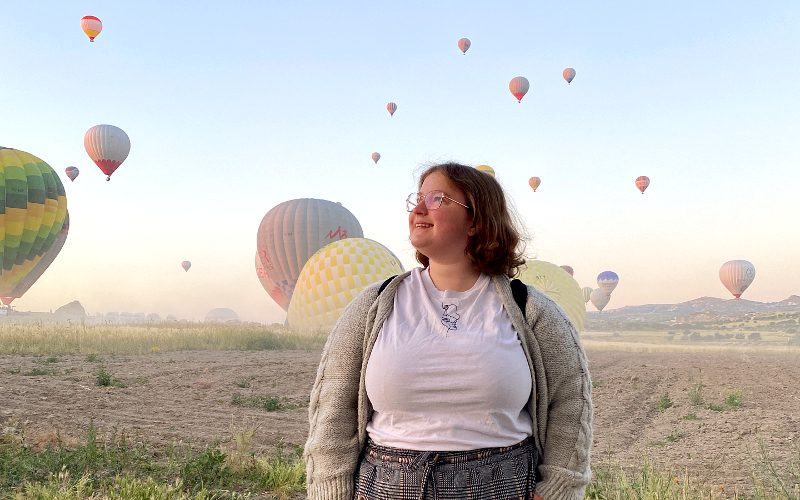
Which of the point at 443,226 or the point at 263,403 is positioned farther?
the point at 263,403

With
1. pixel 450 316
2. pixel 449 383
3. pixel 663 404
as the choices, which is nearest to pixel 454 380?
pixel 449 383

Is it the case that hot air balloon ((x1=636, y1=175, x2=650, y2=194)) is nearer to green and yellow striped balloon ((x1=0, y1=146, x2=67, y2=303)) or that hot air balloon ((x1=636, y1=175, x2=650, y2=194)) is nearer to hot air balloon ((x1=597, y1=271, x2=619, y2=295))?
hot air balloon ((x1=597, y1=271, x2=619, y2=295))

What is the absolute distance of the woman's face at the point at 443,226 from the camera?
9.38 ft

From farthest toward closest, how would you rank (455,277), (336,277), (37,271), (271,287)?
1. (271,287)
2. (37,271)
3. (336,277)
4. (455,277)

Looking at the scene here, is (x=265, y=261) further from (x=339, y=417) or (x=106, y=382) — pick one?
(x=339, y=417)

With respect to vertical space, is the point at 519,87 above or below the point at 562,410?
above

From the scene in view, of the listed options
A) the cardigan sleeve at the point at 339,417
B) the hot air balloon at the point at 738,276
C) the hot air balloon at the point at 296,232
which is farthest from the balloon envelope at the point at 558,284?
the cardigan sleeve at the point at 339,417

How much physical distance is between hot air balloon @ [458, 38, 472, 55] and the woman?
136 ft

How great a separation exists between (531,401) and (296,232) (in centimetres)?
3707

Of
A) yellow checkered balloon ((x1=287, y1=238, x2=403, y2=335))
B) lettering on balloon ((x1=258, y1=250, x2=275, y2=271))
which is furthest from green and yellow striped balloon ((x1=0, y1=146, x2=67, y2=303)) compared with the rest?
yellow checkered balloon ((x1=287, y1=238, x2=403, y2=335))

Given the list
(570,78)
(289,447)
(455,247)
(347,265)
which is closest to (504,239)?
(455,247)

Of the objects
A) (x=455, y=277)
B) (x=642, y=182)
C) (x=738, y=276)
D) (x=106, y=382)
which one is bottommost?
(x=106, y=382)

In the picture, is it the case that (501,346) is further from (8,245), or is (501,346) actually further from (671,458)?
(8,245)

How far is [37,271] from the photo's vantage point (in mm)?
35094
